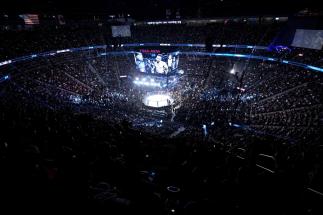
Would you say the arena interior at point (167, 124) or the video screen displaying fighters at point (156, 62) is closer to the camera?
the arena interior at point (167, 124)

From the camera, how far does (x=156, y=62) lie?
4169 centimetres

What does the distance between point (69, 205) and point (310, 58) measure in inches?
1644

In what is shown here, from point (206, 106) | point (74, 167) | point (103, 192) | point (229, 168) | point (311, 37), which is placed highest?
point (311, 37)

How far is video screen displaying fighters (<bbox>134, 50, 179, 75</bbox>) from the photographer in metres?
41.3

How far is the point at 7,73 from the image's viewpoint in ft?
121

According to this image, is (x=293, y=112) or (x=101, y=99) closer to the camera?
(x=293, y=112)

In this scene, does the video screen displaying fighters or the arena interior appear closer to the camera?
the arena interior

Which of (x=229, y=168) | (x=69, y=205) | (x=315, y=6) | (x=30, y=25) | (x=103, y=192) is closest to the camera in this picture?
(x=69, y=205)

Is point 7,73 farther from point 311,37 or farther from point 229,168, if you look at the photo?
point 311,37

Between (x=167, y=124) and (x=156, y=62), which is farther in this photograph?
(x=156, y=62)

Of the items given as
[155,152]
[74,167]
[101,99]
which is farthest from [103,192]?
[101,99]

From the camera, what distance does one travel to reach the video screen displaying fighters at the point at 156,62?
41281mm

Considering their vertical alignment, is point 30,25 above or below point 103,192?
above

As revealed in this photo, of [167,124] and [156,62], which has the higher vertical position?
[156,62]
